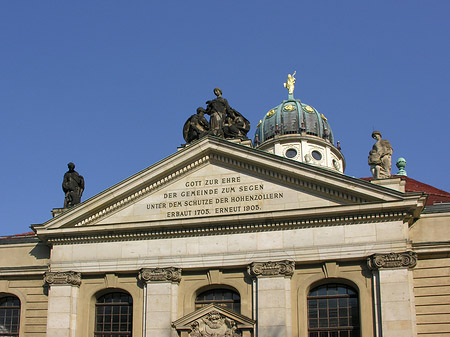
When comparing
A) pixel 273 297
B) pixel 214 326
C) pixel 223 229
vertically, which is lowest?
pixel 214 326

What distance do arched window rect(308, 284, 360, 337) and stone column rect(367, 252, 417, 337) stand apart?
1.10 metres

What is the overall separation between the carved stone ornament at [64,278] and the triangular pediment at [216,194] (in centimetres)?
163

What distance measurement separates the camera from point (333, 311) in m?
25.5

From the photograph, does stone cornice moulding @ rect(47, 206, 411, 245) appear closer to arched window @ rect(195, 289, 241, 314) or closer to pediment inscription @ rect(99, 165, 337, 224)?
pediment inscription @ rect(99, 165, 337, 224)

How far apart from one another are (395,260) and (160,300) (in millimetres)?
8645

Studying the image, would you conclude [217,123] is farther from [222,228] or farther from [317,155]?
[317,155]

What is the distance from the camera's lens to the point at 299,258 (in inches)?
1008

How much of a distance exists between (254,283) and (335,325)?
322 centimetres

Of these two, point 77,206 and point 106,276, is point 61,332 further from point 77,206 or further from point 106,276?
point 77,206

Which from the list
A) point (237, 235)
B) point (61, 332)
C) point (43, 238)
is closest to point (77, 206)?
point (43, 238)

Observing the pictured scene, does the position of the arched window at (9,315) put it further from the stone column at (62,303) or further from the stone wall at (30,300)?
the stone column at (62,303)

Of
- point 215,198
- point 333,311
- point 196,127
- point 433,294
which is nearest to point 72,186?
point 196,127

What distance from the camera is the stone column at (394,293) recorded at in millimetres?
23766

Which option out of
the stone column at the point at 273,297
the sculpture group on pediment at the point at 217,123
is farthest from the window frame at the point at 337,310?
the sculpture group on pediment at the point at 217,123
